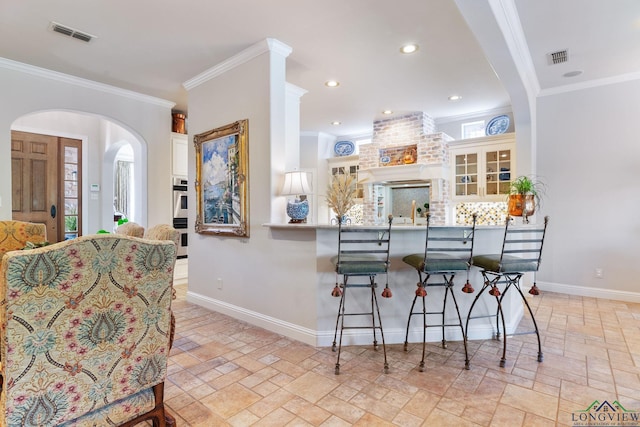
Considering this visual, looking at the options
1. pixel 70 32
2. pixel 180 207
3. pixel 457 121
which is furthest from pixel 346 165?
pixel 70 32

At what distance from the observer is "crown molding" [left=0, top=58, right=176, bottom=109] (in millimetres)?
3568

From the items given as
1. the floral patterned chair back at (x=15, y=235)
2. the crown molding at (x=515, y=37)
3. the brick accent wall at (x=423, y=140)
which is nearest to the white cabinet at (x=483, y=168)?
the brick accent wall at (x=423, y=140)

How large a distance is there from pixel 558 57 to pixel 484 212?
9.11 ft

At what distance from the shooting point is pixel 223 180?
359cm

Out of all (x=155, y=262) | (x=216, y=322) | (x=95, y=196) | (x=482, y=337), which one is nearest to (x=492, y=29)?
(x=482, y=337)

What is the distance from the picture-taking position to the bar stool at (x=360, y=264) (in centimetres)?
235

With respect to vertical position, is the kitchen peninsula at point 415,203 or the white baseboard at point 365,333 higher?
the kitchen peninsula at point 415,203

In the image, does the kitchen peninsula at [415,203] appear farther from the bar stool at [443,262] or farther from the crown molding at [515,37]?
the crown molding at [515,37]

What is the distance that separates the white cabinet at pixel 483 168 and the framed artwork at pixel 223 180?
160 inches

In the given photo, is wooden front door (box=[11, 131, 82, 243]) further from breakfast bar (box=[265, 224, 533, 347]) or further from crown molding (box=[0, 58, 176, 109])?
breakfast bar (box=[265, 224, 533, 347])

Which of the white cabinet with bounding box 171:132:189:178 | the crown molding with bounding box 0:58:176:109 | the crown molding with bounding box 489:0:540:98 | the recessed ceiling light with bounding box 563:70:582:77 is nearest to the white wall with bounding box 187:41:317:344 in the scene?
the crown molding with bounding box 0:58:176:109

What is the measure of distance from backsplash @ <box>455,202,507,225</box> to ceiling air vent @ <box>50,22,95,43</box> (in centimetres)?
575

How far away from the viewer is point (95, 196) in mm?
5746

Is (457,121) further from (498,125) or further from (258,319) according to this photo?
(258,319)
